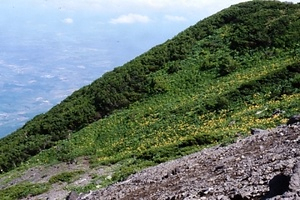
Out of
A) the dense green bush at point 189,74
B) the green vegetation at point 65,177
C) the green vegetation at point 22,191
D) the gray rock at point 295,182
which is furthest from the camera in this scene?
the dense green bush at point 189,74

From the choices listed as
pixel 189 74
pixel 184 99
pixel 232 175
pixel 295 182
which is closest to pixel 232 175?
pixel 232 175

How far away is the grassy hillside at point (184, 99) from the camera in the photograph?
26.5 metres

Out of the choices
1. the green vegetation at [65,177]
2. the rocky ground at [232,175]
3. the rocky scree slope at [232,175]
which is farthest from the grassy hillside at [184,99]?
the rocky scree slope at [232,175]

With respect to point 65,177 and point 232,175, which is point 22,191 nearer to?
point 65,177

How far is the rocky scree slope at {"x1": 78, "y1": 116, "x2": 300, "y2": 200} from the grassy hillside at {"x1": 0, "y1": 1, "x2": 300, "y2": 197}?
14.1ft

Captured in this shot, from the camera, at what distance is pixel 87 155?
33438 mm

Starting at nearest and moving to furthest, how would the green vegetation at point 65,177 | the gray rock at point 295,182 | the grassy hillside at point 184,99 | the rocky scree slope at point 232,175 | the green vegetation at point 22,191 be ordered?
the gray rock at point 295,182
the rocky scree slope at point 232,175
the green vegetation at point 22,191
the grassy hillside at point 184,99
the green vegetation at point 65,177

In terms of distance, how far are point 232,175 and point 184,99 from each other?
25428 mm

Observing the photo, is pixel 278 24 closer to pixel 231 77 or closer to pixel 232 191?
pixel 231 77

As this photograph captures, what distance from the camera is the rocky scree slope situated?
418 inches

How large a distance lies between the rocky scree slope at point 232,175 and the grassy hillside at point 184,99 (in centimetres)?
429

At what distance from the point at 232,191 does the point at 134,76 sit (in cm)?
3800

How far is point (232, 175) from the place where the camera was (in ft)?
43.5

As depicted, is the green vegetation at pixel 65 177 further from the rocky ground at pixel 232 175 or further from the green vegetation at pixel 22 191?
the rocky ground at pixel 232 175
